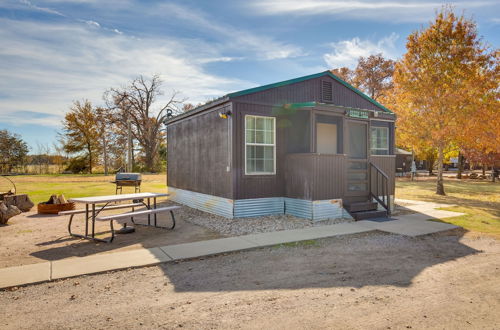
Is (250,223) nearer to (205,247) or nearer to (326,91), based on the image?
(205,247)

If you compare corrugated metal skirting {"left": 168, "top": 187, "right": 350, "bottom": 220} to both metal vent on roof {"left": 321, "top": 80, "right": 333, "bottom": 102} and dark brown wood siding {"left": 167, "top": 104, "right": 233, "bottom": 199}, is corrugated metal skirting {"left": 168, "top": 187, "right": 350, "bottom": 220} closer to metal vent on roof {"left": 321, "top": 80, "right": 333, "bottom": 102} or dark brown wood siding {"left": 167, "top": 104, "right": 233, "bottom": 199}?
dark brown wood siding {"left": 167, "top": 104, "right": 233, "bottom": 199}

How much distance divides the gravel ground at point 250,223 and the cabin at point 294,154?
28 cm

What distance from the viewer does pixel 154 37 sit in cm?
1135

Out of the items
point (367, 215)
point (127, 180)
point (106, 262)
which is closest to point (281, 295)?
point (106, 262)

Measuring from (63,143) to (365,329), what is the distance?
41.2m

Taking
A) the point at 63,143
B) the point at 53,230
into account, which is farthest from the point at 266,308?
the point at 63,143

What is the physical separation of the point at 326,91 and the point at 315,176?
3.40 m

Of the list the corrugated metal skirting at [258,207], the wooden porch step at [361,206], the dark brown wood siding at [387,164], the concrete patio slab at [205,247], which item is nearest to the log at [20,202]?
the concrete patio slab at [205,247]

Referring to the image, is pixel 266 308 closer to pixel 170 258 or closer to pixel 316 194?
pixel 170 258

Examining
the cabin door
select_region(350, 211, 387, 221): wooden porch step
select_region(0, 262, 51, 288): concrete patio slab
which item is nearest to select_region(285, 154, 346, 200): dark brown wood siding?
the cabin door

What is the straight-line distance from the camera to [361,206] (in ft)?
30.2

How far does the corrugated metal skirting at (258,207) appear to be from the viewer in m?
8.75

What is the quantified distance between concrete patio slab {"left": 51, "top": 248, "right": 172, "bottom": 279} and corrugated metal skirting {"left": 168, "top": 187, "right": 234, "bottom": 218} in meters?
3.46

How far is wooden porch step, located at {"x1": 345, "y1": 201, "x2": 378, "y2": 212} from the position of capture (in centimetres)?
903
